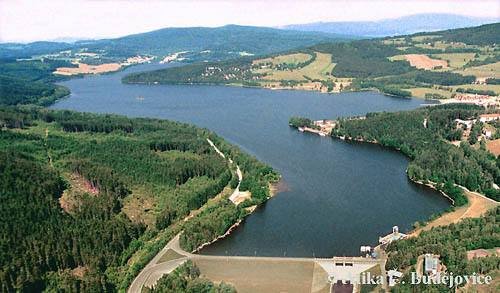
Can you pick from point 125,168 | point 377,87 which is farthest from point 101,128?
point 377,87

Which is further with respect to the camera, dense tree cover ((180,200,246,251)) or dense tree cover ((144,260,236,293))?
dense tree cover ((180,200,246,251))

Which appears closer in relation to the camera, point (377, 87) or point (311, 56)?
point (377, 87)

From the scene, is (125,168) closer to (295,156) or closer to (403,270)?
(295,156)

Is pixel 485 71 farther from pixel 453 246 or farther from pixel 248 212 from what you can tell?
pixel 453 246

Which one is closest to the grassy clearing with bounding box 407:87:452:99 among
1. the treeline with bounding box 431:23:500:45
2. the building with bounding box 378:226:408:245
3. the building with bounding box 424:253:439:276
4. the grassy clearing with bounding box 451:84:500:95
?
the grassy clearing with bounding box 451:84:500:95

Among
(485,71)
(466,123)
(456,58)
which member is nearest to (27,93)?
(466,123)

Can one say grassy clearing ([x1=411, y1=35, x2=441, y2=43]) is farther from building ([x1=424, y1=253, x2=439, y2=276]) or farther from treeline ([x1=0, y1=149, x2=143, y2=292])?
building ([x1=424, y1=253, x2=439, y2=276])
